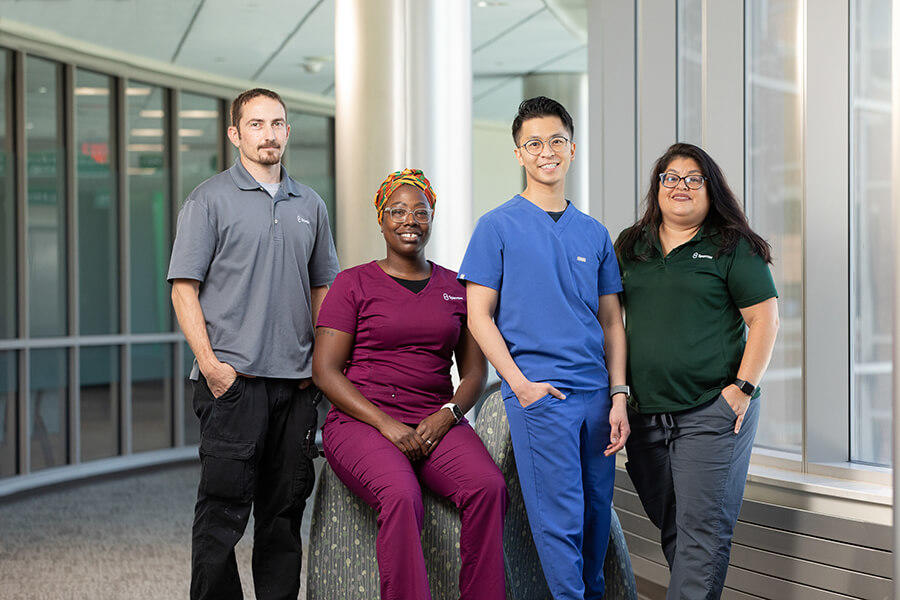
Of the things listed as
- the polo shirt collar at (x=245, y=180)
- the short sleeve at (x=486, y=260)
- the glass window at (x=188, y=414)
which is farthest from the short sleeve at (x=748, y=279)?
the glass window at (x=188, y=414)

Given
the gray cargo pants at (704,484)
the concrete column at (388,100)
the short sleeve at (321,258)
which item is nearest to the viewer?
the gray cargo pants at (704,484)

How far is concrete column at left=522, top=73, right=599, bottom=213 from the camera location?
365 inches

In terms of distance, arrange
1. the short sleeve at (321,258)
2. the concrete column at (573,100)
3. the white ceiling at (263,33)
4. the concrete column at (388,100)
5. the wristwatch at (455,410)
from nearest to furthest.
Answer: the wristwatch at (455,410) < the short sleeve at (321,258) < the concrete column at (388,100) < the white ceiling at (263,33) < the concrete column at (573,100)

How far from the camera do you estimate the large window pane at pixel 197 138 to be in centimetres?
802

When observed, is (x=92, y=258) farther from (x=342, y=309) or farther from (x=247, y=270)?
(x=342, y=309)

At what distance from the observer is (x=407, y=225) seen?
2.89 metres

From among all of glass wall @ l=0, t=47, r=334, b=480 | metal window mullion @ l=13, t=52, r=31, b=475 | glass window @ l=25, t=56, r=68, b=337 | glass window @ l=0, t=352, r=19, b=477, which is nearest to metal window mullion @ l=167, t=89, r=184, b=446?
glass wall @ l=0, t=47, r=334, b=480

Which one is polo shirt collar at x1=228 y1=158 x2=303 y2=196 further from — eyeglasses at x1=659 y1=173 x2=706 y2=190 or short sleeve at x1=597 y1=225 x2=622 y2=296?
eyeglasses at x1=659 y1=173 x2=706 y2=190

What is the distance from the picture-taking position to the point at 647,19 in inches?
161

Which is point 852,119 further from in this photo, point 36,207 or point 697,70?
point 36,207

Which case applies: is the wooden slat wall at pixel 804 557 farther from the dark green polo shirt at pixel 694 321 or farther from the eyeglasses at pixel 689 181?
the eyeglasses at pixel 689 181

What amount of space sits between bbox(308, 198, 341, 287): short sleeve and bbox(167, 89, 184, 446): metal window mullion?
5.07m

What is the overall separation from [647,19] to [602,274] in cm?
178

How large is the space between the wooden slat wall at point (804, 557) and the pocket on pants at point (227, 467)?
1.80 m
